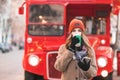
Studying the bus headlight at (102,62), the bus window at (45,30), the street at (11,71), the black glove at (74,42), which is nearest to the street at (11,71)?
the street at (11,71)

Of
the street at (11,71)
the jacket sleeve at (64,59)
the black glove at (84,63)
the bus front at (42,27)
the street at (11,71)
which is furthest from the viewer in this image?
the street at (11,71)

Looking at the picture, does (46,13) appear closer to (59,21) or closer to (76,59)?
(59,21)

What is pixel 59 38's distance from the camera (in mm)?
12602

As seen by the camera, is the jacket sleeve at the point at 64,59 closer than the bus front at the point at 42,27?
Yes

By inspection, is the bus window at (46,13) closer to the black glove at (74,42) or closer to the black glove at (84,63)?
the black glove at (74,42)

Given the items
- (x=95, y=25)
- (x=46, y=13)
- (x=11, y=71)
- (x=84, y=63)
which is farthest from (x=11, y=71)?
(x=84, y=63)

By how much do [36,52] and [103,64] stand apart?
173 cm

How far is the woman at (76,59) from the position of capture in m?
5.86

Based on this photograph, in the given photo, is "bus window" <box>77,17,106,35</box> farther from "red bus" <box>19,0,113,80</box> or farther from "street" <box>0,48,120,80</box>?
"street" <box>0,48,120,80</box>

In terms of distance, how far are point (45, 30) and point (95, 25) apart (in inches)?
53.4

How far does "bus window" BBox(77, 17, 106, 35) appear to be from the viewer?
1274cm

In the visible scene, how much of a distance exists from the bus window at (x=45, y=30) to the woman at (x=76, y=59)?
6.40 m

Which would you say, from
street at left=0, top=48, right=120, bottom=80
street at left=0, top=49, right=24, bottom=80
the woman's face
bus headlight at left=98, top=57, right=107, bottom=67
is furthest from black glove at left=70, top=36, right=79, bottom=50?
street at left=0, top=49, right=24, bottom=80

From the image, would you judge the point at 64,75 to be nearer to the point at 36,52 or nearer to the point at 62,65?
the point at 62,65
